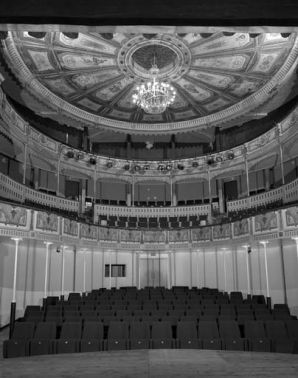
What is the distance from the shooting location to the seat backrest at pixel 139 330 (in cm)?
835

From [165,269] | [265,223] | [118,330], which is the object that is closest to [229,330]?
[118,330]

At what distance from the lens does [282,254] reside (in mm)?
16469

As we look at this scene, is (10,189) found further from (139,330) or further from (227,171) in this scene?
(227,171)

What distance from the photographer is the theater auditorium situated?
19.1ft

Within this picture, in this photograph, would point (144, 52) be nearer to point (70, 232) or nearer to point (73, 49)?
point (73, 49)

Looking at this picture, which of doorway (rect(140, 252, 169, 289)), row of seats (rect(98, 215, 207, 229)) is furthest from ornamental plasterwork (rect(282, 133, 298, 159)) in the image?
doorway (rect(140, 252, 169, 289))

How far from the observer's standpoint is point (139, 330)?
8414 millimetres

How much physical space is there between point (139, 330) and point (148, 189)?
19.6 metres

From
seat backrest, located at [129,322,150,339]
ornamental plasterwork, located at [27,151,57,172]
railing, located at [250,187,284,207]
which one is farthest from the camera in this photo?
ornamental plasterwork, located at [27,151,57,172]

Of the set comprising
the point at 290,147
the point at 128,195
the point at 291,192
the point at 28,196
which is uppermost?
the point at 290,147

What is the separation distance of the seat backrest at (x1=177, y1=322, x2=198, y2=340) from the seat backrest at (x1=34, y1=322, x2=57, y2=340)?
2989 mm

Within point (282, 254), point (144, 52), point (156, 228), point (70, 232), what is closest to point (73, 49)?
point (144, 52)

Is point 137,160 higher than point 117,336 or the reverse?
higher

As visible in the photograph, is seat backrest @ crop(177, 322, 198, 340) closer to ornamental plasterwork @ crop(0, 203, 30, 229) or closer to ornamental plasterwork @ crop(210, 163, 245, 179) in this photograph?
ornamental plasterwork @ crop(0, 203, 30, 229)
